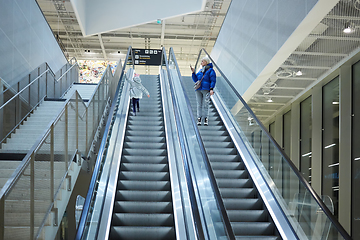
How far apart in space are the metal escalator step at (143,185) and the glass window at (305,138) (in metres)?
5.70

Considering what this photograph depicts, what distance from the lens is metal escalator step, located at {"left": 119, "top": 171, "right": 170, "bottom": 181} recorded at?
6.78 meters

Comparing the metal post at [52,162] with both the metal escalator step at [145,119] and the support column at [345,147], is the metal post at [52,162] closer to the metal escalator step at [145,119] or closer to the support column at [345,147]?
the metal escalator step at [145,119]

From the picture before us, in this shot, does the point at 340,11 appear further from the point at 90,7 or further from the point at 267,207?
the point at 90,7

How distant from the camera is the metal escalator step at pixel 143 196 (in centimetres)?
613

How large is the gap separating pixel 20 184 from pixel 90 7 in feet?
43.3

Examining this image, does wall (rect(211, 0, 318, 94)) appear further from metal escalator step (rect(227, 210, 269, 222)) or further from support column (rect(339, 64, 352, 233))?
metal escalator step (rect(227, 210, 269, 222))

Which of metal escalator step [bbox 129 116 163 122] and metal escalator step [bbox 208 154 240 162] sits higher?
metal escalator step [bbox 129 116 163 122]

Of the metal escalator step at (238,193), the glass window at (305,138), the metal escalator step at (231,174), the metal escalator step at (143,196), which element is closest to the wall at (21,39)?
the metal escalator step at (143,196)

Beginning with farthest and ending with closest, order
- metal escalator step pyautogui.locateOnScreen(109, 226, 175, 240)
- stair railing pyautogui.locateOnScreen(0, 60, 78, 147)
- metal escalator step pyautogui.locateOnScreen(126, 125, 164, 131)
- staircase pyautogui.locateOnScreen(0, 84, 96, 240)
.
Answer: metal escalator step pyautogui.locateOnScreen(126, 125, 164, 131), stair railing pyautogui.locateOnScreen(0, 60, 78, 147), metal escalator step pyautogui.locateOnScreen(109, 226, 175, 240), staircase pyautogui.locateOnScreen(0, 84, 96, 240)

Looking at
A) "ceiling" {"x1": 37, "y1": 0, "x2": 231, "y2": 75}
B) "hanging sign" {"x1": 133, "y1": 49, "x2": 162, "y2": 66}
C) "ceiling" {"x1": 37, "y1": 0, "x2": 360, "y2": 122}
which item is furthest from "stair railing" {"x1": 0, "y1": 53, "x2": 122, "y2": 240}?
"hanging sign" {"x1": 133, "y1": 49, "x2": 162, "y2": 66}

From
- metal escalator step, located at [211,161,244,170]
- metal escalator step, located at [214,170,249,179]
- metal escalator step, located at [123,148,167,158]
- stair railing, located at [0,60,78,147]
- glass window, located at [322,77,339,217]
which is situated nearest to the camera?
metal escalator step, located at [214,170,249,179]

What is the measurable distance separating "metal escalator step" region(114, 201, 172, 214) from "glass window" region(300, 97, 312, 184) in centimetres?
614

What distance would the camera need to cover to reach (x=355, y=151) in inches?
306

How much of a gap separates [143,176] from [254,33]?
5.11m
